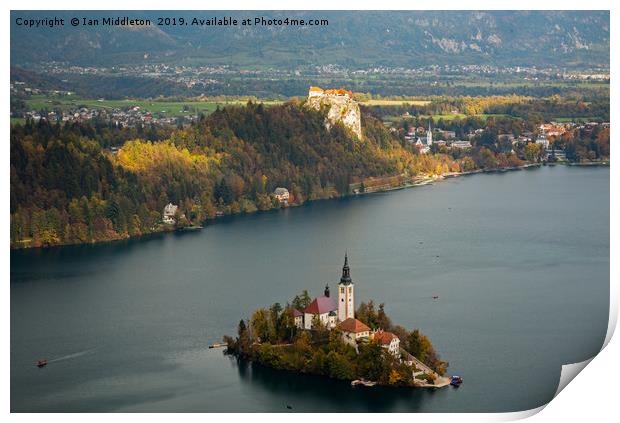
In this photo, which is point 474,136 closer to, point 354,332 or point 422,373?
point 354,332

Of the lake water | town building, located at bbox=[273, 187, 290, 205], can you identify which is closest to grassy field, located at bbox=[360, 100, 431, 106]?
town building, located at bbox=[273, 187, 290, 205]

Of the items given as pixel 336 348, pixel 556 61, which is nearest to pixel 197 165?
pixel 556 61

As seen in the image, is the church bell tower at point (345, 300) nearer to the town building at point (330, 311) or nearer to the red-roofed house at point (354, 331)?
the town building at point (330, 311)

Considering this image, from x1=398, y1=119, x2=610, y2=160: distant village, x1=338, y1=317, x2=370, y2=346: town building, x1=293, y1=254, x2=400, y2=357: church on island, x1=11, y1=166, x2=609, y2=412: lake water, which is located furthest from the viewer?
x1=398, y1=119, x2=610, y2=160: distant village

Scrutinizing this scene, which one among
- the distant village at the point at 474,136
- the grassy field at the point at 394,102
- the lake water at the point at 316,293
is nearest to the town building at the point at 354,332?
the lake water at the point at 316,293

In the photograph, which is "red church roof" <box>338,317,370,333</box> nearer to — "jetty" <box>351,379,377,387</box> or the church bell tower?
the church bell tower

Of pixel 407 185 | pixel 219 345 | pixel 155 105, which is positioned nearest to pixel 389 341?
pixel 219 345

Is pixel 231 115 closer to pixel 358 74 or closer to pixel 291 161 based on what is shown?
pixel 291 161
